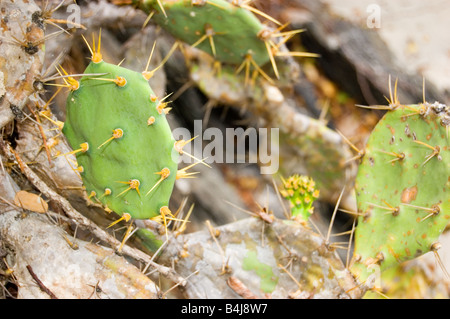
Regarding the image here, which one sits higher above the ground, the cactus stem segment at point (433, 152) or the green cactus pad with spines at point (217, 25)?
the green cactus pad with spines at point (217, 25)

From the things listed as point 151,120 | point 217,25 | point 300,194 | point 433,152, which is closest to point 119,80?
point 151,120

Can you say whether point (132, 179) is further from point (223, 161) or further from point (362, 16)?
point (362, 16)

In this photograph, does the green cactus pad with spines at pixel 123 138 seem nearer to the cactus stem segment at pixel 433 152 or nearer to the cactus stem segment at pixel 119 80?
the cactus stem segment at pixel 119 80

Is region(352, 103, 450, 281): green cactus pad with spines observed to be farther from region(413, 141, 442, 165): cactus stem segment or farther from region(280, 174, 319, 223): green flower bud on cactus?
region(280, 174, 319, 223): green flower bud on cactus

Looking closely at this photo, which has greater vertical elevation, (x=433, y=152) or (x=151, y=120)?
(x=151, y=120)

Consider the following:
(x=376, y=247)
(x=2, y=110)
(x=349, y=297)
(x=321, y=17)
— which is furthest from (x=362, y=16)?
(x=2, y=110)

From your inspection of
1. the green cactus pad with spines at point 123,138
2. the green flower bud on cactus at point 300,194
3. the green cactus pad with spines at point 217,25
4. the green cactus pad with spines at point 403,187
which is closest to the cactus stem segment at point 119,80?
the green cactus pad with spines at point 123,138

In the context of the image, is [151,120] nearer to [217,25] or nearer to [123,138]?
[123,138]
